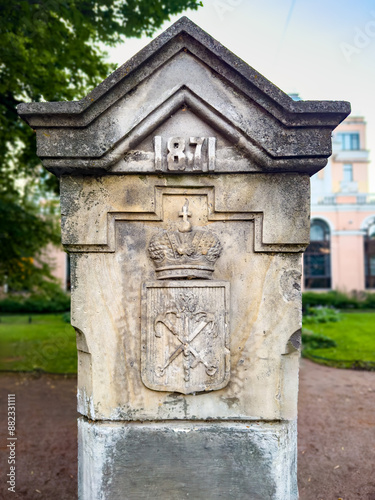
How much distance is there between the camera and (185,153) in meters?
2.23

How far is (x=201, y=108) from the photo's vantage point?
2176 millimetres

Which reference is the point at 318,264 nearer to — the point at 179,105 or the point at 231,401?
the point at 231,401

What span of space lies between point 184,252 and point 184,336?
49 cm

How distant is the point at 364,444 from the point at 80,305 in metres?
4.31

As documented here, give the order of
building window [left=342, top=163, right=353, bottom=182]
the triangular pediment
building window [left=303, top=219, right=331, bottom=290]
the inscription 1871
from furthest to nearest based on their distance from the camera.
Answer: building window [left=342, top=163, right=353, bottom=182], building window [left=303, top=219, right=331, bottom=290], the inscription 1871, the triangular pediment

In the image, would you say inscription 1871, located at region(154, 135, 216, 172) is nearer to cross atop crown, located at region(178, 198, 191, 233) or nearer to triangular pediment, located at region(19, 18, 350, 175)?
triangular pediment, located at region(19, 18, 350, 175)

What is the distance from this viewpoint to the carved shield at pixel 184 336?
225 cm

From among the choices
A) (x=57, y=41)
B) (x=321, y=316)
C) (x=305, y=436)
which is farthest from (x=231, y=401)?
(x=321, y=316)

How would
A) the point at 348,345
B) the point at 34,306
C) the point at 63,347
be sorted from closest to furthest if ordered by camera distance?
the point at 63,347 < the point at 348,345 < the point at 34,306

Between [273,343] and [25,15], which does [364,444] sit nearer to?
[273,343]

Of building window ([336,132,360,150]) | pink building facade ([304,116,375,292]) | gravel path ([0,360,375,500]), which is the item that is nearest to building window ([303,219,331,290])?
pink building facade ([304,116,375,292])

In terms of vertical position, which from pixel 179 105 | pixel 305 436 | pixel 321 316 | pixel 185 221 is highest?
pixel 179 105

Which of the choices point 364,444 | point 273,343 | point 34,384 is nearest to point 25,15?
point 273,343

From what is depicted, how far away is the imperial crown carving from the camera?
2246mm
